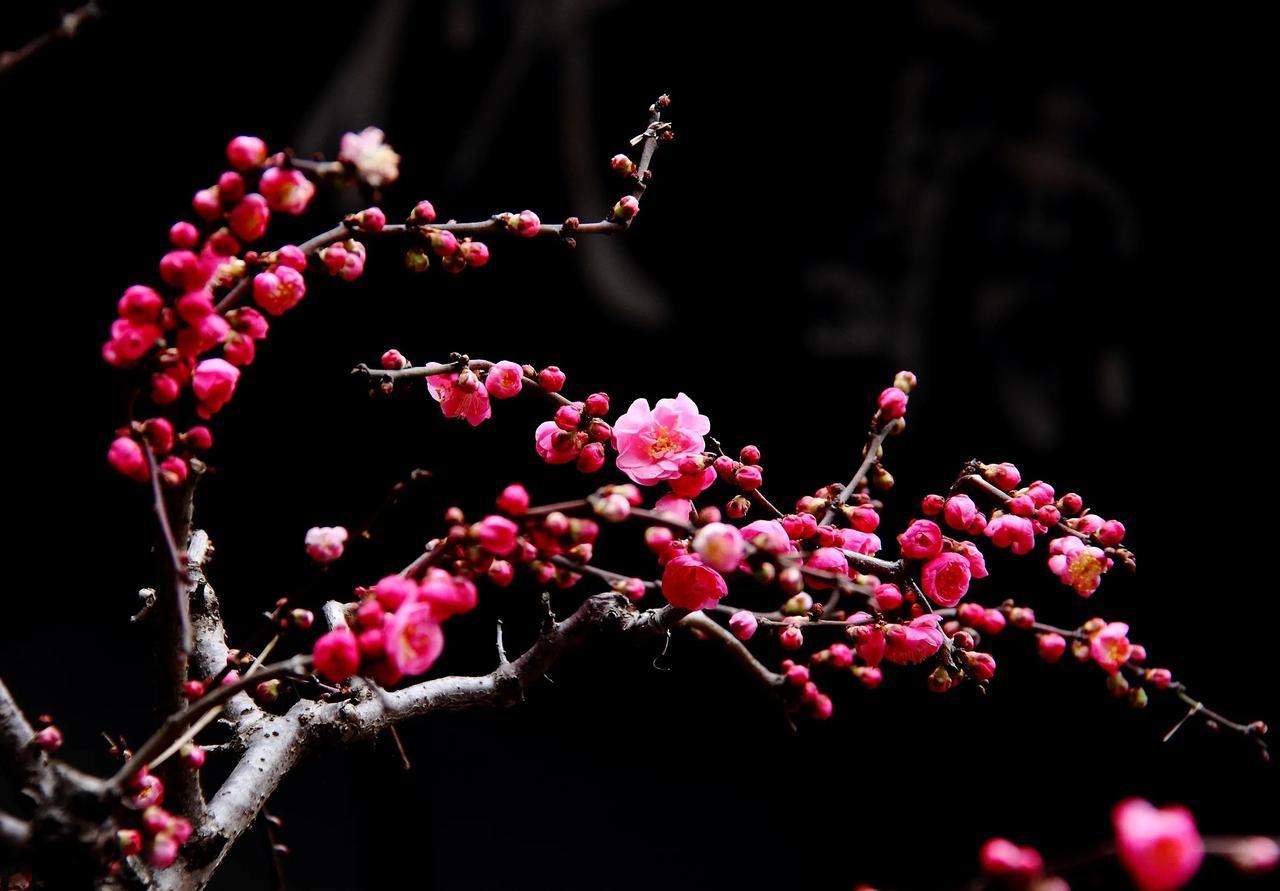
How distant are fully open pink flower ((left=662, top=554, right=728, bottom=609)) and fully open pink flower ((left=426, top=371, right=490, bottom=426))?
0.17 meters

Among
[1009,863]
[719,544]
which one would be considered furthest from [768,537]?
[1009,863]

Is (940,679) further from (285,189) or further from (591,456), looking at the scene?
(285,189)

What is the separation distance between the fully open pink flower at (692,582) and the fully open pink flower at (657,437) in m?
0.08

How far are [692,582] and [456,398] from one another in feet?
0.68

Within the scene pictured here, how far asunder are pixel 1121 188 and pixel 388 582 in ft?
2.88

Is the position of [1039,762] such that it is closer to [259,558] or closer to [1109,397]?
[1109,397]

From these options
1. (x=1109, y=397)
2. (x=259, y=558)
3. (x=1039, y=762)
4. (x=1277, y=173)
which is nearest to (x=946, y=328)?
(x=1109, y=397)

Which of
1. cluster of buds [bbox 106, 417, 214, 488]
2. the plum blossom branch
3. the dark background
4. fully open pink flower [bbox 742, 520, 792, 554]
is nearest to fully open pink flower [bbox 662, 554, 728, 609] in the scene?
fully open pink flower [bbox 742, 520, 792, 554]

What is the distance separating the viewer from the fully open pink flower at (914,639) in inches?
20.2

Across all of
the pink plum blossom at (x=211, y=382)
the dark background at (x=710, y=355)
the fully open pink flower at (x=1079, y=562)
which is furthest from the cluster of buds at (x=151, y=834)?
the dark background at (x=710, y=355)

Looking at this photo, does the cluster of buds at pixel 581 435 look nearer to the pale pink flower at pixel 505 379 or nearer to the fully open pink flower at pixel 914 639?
the pale pink flower at pixel 505 379

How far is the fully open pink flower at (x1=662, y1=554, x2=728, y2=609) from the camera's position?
49 centimetres

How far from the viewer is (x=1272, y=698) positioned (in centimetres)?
104

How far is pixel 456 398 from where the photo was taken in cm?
59
